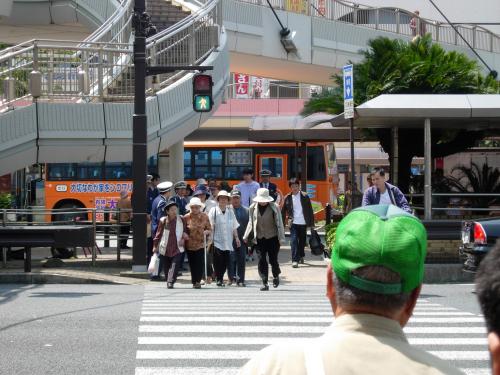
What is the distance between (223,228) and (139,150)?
8.13 ft

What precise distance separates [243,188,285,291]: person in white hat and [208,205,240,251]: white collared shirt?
0.61 meters

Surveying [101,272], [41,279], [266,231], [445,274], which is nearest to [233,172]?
[101,272]

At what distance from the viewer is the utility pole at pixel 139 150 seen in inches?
726

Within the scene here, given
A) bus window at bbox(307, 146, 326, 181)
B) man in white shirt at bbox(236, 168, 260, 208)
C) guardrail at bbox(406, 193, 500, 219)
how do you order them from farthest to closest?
1. bus window at bbox(307, 146, 326, 181)
2. man in white shirt at bbox(236, 168, 260, 208)
3. guardrail at bbox(406, 193, 500, 219)

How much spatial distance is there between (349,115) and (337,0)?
17435 mm

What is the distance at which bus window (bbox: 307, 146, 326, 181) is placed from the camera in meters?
37.9

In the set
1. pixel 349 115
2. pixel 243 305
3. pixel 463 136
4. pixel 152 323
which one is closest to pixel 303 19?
pixel 463 136

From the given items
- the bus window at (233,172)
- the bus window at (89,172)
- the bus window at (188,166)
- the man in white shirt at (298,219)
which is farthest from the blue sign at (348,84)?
the bus window at (188,166)

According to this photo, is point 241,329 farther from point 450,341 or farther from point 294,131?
point 294,131

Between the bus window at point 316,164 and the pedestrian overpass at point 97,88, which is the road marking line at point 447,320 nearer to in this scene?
the pedestrian overpass at point 97,88

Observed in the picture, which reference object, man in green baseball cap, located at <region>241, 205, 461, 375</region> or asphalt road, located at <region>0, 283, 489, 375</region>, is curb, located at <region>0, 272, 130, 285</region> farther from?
man in green baseball cap, located at <region>241, 205, 461, 375</region>

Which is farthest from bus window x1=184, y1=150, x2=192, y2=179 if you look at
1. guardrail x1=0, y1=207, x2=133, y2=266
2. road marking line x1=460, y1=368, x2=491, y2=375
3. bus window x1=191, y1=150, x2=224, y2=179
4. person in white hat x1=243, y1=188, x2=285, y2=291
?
road marking line x1=460, y1=368, x2=491, y2=375

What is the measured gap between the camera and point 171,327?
11.4 m

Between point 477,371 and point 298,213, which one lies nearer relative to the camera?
point 477,371
